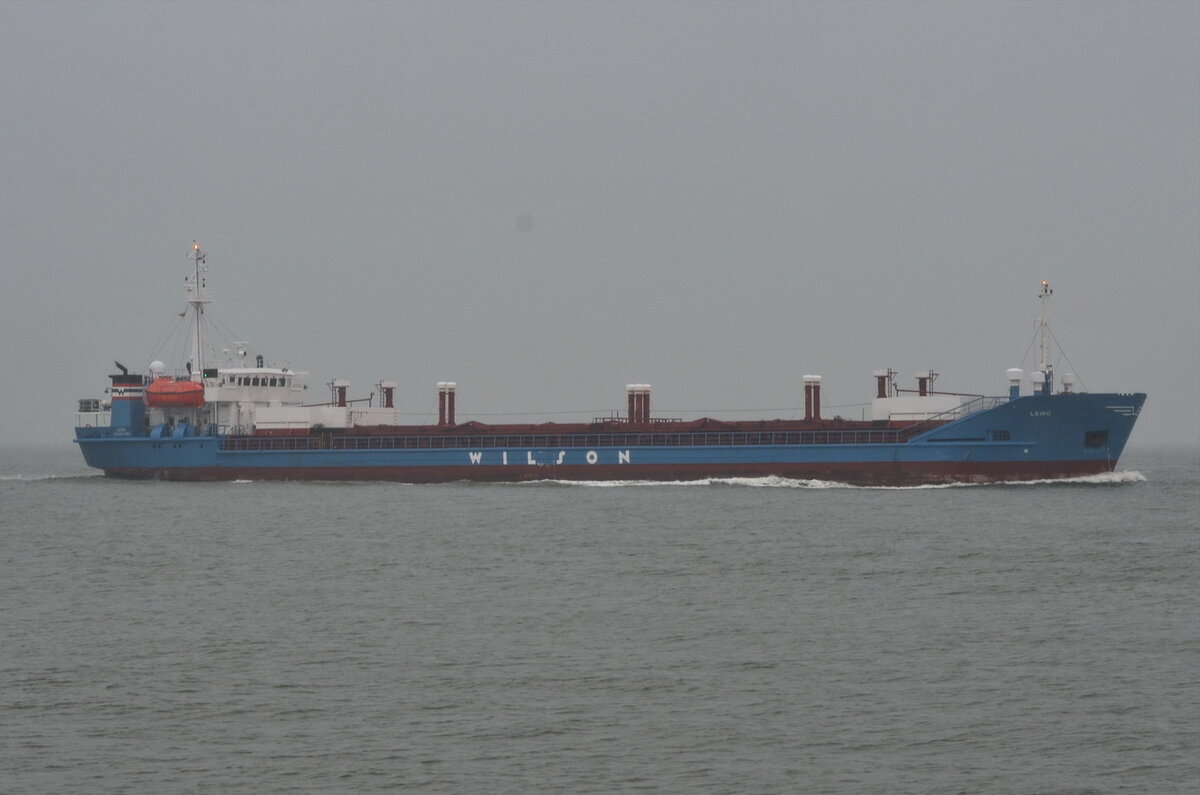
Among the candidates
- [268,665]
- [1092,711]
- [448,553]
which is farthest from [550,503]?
[1092,711]

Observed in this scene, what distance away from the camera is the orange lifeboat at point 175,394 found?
61.1m

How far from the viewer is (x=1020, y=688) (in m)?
20.7

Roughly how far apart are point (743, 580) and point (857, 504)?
1707 cm

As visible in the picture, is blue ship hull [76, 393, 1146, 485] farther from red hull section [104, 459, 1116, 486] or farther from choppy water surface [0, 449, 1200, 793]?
choppy water surface [0, 449, 1200, 793]

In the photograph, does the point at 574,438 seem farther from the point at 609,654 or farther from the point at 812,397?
the point at 609,654

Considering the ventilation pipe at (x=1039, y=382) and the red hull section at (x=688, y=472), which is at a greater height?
the ventilation pipe at (x=1039, y=382)

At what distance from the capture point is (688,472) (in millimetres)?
55469

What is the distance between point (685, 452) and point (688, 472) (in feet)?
2.82

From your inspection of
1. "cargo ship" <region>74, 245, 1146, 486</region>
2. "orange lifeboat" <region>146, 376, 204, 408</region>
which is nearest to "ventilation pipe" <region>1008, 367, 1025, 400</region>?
"cargo ship" <region>74, 245, 1146, 486</region>

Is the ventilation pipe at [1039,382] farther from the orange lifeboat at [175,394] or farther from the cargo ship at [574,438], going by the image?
the orange lifeboat at [175,394]

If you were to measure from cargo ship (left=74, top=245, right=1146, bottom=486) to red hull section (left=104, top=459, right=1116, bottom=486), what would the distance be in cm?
6

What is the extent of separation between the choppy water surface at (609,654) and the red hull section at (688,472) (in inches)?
→ 348

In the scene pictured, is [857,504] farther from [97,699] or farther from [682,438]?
[97,699]

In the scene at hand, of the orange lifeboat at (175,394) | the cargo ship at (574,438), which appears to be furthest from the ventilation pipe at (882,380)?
the orange lifeboat at (175,394)
